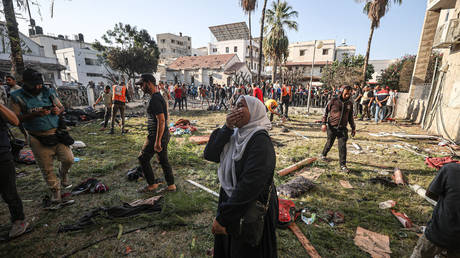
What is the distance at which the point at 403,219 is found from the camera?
10.2ft

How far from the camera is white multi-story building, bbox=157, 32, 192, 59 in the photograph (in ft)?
165

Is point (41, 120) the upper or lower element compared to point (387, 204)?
upper

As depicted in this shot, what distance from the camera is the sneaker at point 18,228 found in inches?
103

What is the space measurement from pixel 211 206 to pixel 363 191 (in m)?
3.21

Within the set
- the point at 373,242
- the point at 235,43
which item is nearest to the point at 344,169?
the point at 373,242

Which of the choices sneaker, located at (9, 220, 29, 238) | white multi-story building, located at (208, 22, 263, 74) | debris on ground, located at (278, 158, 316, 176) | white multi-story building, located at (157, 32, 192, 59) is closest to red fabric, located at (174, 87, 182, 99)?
debris on ground, located at (278, 158, 316, 176)

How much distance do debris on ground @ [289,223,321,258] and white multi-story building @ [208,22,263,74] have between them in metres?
41.4

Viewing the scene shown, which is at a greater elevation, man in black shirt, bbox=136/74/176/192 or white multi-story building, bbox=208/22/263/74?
white multi-story building, bbox=208/22/263/74

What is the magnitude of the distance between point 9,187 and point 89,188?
1434mm

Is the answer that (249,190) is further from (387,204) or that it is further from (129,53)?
(129,53)

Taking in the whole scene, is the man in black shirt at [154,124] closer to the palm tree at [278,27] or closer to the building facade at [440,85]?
the building facade at [440,85]

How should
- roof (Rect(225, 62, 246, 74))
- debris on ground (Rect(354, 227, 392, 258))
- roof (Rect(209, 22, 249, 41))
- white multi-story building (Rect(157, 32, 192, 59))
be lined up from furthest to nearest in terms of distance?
white multi-story building (Rect(157, 32, 192, 59)) → roof (Rect(209, 22, 249, 41)) → roof (Rect(225, 62, 246, 74)) → debris on ground (Rect(354, 227, 392, 258))

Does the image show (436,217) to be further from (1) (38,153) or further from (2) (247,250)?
(1) (38,153)

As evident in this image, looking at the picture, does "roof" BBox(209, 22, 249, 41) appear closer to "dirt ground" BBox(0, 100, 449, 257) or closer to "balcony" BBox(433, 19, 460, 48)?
"balcony" BBox(433, 19, 460, 48)
